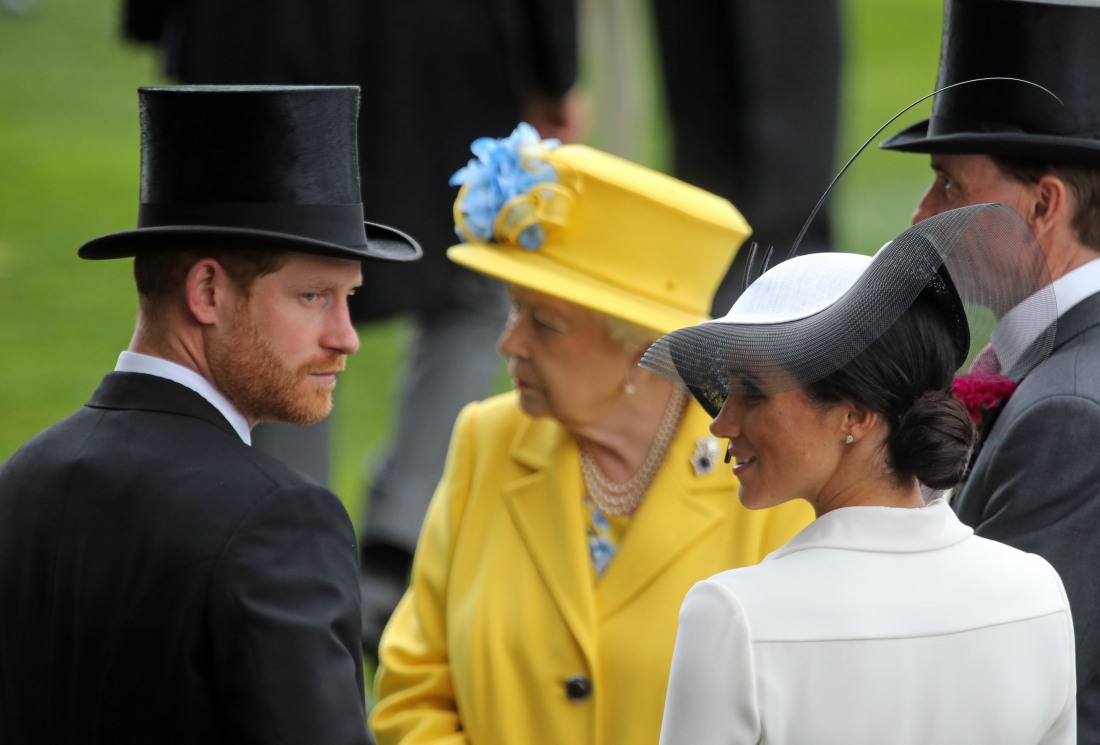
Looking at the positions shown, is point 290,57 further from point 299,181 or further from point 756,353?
point 756,353

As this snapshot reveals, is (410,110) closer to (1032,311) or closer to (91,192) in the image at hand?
(1032,311)

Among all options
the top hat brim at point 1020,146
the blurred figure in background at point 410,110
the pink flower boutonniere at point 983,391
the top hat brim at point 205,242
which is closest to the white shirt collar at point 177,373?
the top hat brim at point 205,242

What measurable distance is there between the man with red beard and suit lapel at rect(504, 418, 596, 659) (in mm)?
730

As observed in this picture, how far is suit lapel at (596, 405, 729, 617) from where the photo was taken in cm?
339

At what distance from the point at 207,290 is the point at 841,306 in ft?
3.40

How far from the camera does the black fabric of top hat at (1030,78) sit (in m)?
3.13

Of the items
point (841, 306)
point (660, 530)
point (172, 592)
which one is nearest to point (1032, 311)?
point (841, 306)

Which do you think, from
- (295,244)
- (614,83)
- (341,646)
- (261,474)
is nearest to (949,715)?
(341,646)

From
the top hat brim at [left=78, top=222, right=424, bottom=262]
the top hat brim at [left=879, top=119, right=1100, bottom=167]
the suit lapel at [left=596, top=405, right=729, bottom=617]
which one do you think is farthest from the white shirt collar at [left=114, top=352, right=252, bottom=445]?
the top hat brim at [left=879, top=119, right=1100, bottom=167]

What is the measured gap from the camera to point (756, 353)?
2416mm

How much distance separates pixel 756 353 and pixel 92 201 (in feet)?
26.8

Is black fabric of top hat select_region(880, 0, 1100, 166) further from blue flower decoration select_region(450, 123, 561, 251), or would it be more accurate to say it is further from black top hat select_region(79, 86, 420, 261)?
black top hat select_region(79, 86, 420, 261)

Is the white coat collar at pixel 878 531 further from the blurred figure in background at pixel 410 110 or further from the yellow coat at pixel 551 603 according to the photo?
the blurred figure in background at pixel 410 110

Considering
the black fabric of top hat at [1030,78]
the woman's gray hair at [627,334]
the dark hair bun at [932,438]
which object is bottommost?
the woman's gray hair at [627,334]
